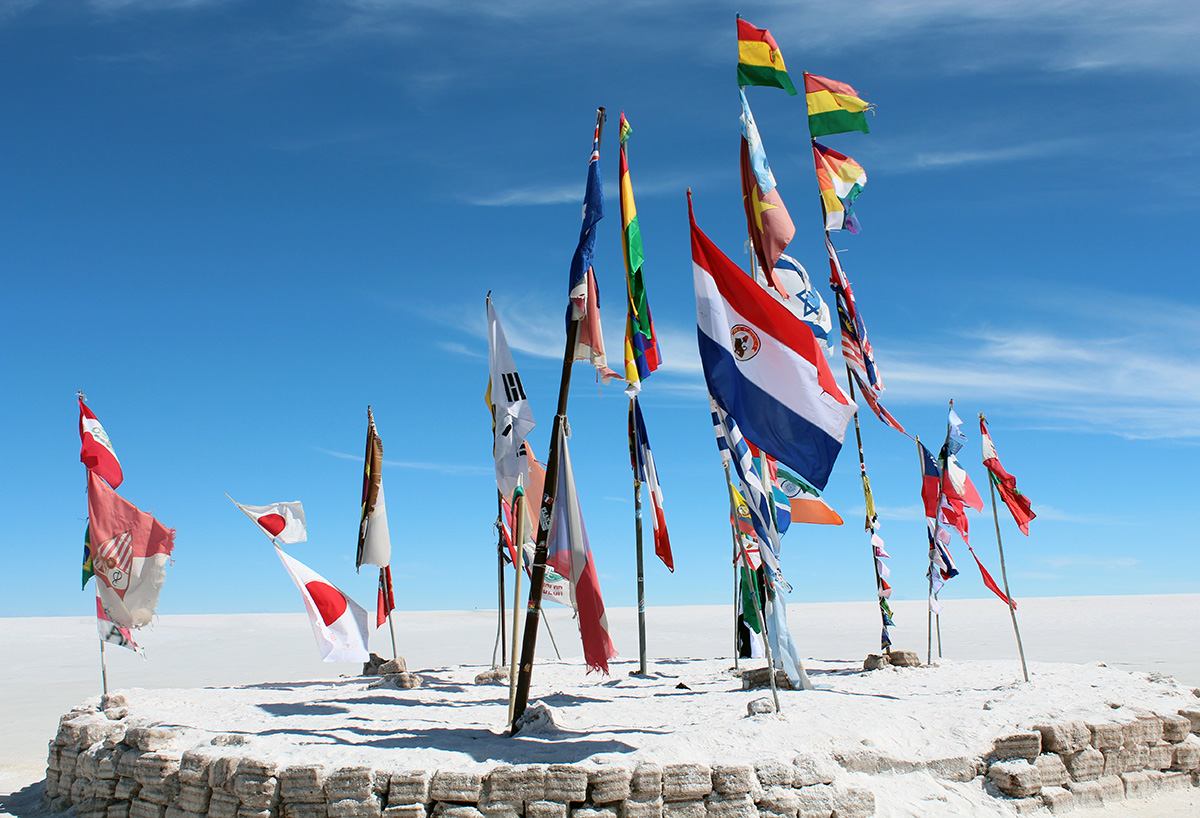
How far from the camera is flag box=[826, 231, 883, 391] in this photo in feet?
47.8

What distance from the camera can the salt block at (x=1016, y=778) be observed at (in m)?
8.82

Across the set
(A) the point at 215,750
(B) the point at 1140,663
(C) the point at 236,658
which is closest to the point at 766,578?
(A) the point at 215,750

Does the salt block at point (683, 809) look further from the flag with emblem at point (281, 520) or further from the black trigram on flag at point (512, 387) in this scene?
the flag with emblem at point (281, 520)

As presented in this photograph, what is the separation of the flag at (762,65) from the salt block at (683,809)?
30.5 ft

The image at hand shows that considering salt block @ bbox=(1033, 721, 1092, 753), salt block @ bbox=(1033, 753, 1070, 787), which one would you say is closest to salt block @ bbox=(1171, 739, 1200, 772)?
salt block @ bbox=(1033, 721, 1092, 753)

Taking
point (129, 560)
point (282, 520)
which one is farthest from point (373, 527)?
point (129, 560)

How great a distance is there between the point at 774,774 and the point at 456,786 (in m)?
2.89

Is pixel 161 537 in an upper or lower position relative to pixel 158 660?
upper

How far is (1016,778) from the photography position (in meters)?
8.83

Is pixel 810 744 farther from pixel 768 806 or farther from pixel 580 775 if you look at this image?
pixel 580 775

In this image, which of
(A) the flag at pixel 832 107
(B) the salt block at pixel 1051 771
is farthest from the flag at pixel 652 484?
(B) the salt block at pixel 1051 771

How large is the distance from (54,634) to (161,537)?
35.5m

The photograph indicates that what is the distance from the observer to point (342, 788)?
7.75 meters

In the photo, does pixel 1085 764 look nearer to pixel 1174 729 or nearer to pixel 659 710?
pixel 1174 729
